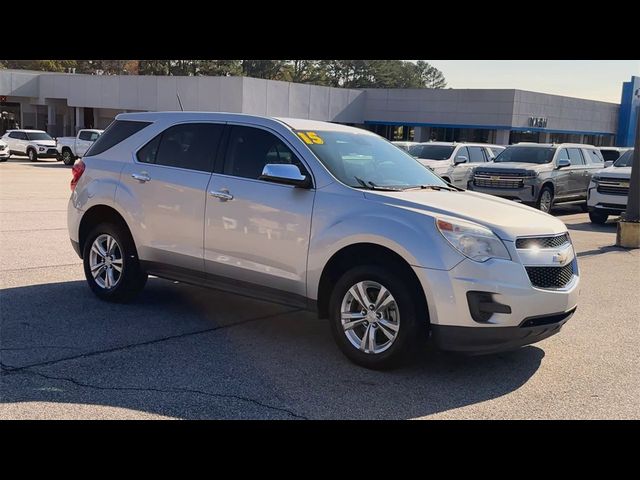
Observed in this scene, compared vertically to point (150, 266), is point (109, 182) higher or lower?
higher

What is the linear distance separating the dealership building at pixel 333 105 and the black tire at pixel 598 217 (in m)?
26.8

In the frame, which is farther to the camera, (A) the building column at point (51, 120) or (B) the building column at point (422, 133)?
(A) the building column at point (51, 120)

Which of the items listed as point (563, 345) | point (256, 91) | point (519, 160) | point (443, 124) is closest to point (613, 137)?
point (443, 124)

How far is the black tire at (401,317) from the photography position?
518 cm

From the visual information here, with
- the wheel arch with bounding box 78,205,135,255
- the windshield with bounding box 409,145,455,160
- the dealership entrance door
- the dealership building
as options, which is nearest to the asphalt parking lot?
the wheel arch with bounding box 78,205,135,255

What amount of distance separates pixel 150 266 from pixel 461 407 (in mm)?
3500

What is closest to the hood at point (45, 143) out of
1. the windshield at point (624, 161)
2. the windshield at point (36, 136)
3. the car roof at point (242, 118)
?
the windshield at point (36, 136)

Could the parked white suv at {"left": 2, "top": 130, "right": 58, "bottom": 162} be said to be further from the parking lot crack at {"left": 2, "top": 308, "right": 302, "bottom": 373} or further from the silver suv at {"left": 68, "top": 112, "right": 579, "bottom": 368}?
the parking lot crack at {"left": 2, "top": 308, "right": 302, "bottom": 373}

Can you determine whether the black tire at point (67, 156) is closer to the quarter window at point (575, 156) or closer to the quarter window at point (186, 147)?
the quarter window at point (575, 156)

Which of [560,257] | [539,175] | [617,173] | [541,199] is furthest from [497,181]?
[560,257]

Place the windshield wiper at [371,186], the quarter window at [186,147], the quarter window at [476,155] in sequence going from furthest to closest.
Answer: the quarter window at [476,155] < the quarter window at [186,147] < the windshield wiper at [371,186]

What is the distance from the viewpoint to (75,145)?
36.2 metres

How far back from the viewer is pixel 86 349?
568cm
